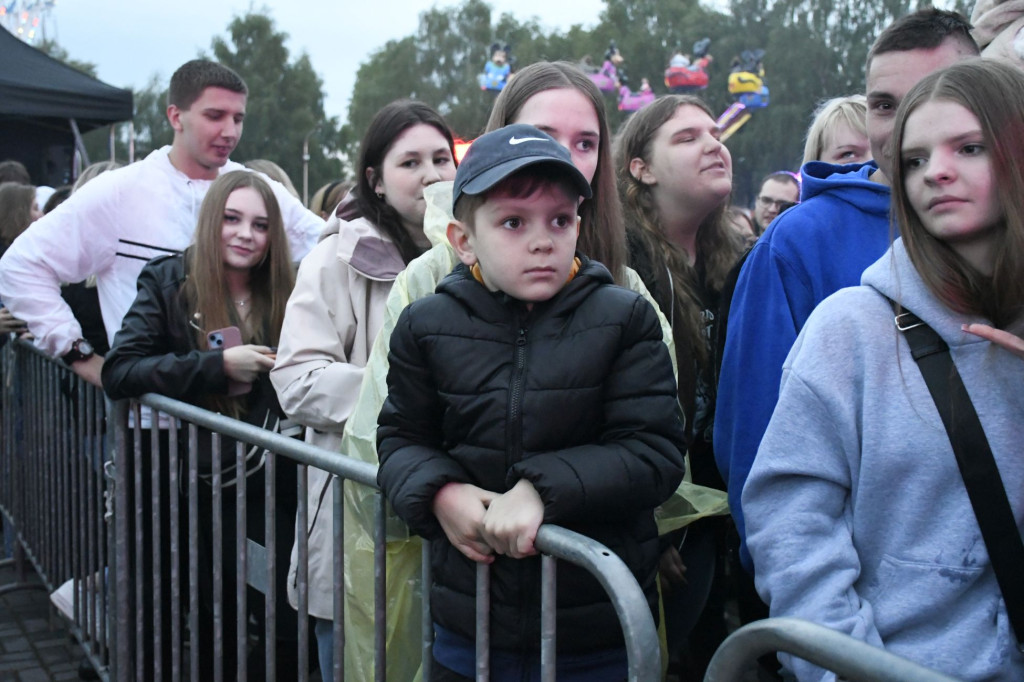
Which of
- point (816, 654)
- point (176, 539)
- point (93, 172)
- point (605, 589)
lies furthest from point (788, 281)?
point (93, 172)

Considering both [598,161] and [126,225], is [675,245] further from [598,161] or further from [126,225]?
[126,225]

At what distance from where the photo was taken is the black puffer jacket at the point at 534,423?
187cm

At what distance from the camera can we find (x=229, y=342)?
3.53 metres

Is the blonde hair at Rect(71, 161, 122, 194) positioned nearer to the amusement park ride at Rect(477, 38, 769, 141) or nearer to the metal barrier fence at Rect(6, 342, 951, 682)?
the metal barrier fence at Rect(6, 342, 951, 682)

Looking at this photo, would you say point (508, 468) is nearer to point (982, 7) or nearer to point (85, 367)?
point (982, 7)

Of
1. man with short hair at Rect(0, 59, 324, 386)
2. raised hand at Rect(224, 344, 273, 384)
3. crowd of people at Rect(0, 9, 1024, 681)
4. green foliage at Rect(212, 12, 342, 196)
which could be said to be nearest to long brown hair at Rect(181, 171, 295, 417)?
raised hand at Rect(224, 344, 273, 384)

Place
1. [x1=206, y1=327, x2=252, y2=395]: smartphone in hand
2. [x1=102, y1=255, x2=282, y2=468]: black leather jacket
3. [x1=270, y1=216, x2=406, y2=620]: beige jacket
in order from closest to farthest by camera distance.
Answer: [x1=270, y1=216, x2=406, y2=620]: beige jacket → [x1=102, y1=255, x2=282, y2=468]: black leather jacket → [x1=206, y1=327, x2=252, y2=395]: smartphone in hand

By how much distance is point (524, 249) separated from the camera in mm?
1938

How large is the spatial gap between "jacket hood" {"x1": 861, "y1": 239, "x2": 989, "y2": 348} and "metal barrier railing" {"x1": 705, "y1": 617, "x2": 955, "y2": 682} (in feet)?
2.22

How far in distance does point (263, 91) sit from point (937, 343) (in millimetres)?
59170

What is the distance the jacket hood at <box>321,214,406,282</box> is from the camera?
9.74ft

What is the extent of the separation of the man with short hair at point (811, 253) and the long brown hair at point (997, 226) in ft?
1.58

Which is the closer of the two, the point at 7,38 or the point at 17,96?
the point at 17,96

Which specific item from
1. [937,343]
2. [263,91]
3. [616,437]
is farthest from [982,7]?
[263,91]
